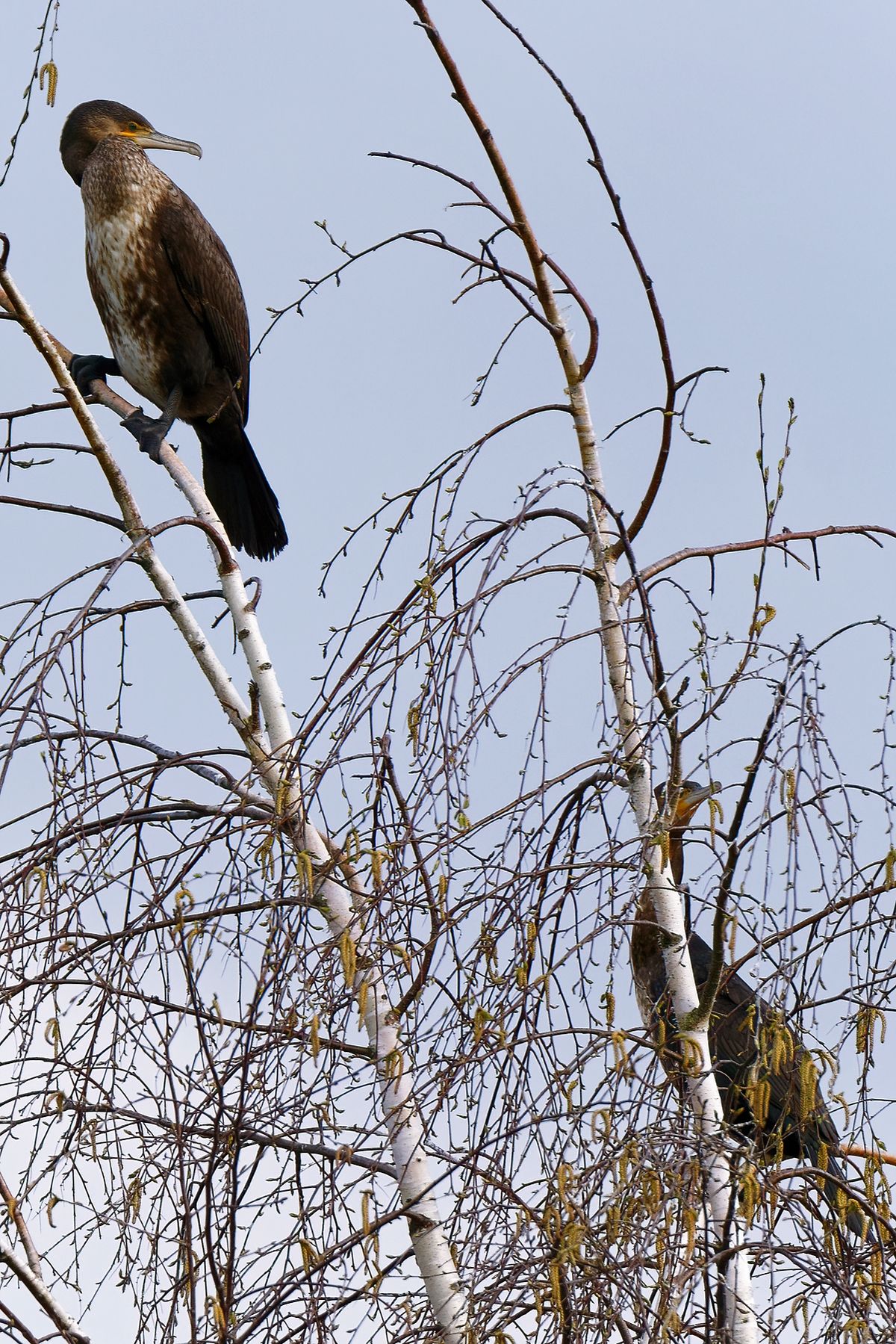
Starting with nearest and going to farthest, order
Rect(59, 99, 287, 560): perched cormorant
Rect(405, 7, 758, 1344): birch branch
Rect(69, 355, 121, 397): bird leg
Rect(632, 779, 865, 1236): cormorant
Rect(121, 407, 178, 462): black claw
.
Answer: Rect(632, 779, 865, 1236): cormorant, Rect(405, 7, 758, 1344): birch branch, Rect(121, 407, 178, 462): black claw, Rect(69, 355, 121, 397): bird leg, Rect(59, 99, 287, 560): perched cormorant

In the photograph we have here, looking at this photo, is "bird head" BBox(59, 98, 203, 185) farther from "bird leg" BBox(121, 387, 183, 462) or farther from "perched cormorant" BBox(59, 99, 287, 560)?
"bird leg" BBox(121, 387, 183, 462)

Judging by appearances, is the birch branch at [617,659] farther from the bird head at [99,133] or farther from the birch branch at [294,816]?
the bird head at [99,133]

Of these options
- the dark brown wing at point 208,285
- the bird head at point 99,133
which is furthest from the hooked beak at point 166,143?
the dark brown wing at point 208,285

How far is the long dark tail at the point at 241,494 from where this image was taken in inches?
202

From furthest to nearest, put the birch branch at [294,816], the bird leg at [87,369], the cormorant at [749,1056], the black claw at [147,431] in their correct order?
the bird leg at [87,369], the black claw at [147,431], the birch branch at [294,816], the cormorant at [749,1056]

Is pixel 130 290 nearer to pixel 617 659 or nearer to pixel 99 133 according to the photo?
pixel 99 133

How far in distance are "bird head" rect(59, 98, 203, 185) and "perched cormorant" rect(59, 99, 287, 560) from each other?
0.32m

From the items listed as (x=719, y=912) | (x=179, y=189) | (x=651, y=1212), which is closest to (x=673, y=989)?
(x=719, y=912)

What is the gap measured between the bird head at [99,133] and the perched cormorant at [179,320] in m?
0.32

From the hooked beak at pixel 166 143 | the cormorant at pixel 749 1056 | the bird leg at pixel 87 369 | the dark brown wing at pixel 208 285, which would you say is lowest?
the cormorant at pixel 749 1056

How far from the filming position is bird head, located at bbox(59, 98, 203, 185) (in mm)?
5594

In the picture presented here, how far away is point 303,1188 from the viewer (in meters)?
2.42

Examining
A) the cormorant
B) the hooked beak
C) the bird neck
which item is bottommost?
the cormorant

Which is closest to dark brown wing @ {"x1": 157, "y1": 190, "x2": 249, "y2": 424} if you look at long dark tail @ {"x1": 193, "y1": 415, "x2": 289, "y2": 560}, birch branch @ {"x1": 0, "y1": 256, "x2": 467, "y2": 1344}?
long dark tail @ {"x1": 193, "y1": 415, "x2": 289, "y2": 560}
